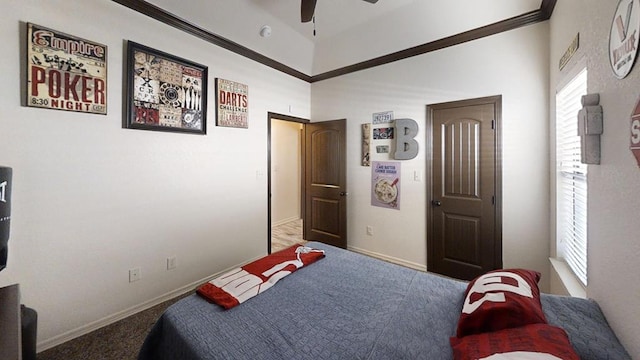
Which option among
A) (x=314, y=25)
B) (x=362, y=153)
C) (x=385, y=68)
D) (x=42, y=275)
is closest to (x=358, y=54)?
(x=385, y=68)

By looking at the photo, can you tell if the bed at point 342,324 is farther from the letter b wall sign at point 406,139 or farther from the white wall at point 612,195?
the letter b wall sign at point 406,139

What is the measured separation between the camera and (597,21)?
1219 millimetres

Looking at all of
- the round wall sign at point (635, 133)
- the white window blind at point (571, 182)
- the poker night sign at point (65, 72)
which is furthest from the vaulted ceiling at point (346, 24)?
the round wall sign at point (635, 133)

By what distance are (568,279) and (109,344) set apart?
132 inches

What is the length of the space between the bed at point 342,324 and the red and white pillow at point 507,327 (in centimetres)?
12

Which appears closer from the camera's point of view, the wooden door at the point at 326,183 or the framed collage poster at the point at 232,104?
the framed collage poster at the point at 232,104

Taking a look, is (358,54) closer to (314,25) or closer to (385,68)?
(385,68)

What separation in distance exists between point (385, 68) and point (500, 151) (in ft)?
5.59

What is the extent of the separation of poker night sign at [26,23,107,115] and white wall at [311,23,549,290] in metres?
2.75

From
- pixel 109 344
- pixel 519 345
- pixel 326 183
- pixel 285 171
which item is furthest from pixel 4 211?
pixel 285 171

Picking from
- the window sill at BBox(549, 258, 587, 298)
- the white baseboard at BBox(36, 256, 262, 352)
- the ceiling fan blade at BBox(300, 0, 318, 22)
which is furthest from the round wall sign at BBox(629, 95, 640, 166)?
the white baseboard at BBox(36, 256, 262, 352)

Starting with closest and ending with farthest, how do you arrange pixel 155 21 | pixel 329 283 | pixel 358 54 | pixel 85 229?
pixel 329 283, pixel 85 229, pixel 155 21, pixel 358 54

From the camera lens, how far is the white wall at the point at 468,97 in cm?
237

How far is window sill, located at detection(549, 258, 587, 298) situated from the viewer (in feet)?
4.99
